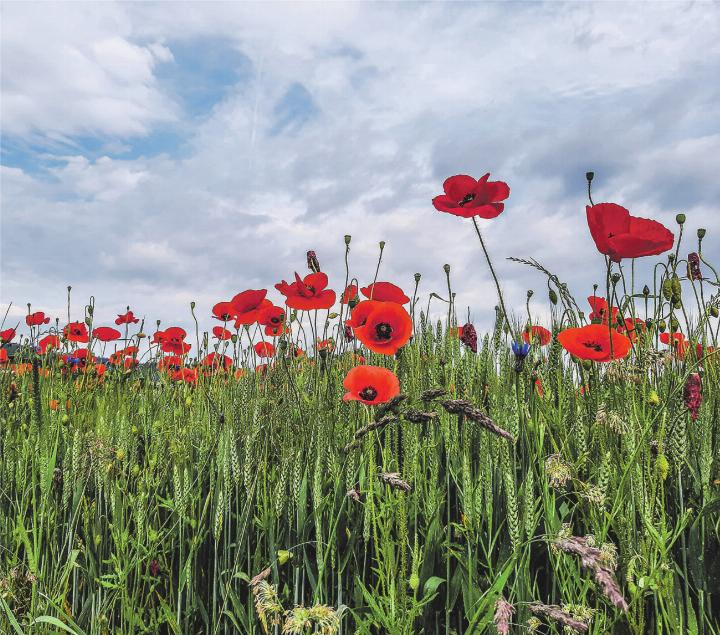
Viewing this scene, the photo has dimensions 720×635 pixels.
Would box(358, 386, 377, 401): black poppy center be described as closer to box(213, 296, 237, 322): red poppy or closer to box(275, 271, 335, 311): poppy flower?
box(275, 271, 335, 311): poppy flower

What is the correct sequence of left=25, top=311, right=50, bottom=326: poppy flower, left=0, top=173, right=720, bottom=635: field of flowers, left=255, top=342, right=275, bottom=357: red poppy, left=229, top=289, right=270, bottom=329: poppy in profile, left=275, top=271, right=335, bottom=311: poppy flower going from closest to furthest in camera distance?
left=0, top=173, right=720, bottom=635: field of flowers, left=275, top=271, right=335, bottom=311: poppy flower, left=229, top=289, right=270, bottom=329: poppy in profile, left=255, top=342, right=275, bottom=357: red poppy, left=25, top=311, right=50, bottom=326: poppy flower

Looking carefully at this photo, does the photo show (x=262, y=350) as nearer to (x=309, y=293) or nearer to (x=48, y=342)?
(x=309, y=293)

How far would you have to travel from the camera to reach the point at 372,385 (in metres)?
1.91

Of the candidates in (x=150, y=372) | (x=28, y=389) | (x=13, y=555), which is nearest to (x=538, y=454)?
(x=13, y=555)

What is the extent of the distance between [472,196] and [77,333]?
11.9ft

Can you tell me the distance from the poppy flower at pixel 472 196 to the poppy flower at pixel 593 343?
56 cm

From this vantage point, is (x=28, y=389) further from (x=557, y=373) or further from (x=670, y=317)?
(x=670, y=317)

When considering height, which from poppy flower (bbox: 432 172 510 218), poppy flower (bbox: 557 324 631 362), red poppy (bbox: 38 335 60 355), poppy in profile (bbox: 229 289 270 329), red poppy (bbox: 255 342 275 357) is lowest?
poppy flower (bbox: 557 324 631 362)

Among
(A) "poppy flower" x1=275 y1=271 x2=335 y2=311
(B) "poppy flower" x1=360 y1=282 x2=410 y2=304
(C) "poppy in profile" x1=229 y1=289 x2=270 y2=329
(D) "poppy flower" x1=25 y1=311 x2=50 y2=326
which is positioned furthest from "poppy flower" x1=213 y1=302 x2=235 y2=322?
(D) "poppy flower" x1=25 y1=311 x2=50 y2=326

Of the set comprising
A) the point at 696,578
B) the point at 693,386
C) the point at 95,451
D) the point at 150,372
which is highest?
the point at 150,372

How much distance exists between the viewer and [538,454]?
1847mm


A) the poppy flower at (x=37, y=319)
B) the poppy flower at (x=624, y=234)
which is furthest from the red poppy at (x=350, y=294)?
the poppy flower at (x=37, y=319)

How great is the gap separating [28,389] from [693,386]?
4283mm

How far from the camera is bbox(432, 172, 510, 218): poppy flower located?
2156mm
